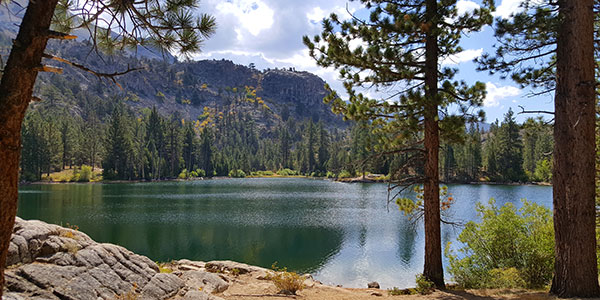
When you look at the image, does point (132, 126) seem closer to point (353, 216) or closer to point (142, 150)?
point (142, 150)

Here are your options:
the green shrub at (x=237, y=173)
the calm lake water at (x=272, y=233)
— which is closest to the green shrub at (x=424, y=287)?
the calm lake water at (x=272, y=233)

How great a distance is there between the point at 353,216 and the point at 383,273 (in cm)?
1461

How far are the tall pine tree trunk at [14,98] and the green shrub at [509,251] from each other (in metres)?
8.48

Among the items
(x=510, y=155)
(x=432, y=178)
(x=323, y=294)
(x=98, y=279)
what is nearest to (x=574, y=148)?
(x=432, y=178)

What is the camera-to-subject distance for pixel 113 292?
601cm

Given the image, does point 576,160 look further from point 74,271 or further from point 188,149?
point 188,149

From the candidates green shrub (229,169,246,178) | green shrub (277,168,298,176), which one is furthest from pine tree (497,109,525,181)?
green shrub (229,169,246,178)

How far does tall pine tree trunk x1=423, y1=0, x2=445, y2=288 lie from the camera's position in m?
8.02

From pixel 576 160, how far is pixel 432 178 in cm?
256

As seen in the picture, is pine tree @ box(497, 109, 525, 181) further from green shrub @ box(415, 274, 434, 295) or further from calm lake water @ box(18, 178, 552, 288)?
green shrub @ box(415, 274, 434, 295)

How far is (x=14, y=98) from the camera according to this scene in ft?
9.41

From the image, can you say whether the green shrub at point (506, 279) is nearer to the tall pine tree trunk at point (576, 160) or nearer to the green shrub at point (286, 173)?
the tall pine tree trunk at point (576, 160)

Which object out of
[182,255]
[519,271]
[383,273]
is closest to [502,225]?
[519,271]

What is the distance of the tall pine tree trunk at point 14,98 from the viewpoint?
2842mm
